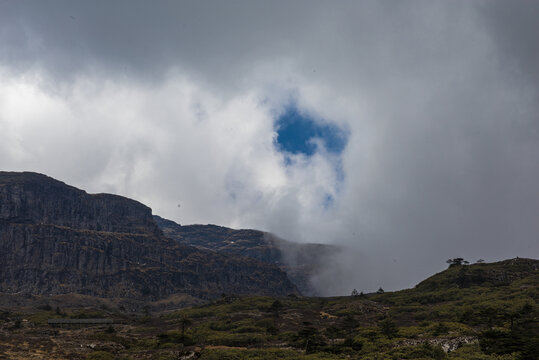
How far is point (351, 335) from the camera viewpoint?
66625 mm

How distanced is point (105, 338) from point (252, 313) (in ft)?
140

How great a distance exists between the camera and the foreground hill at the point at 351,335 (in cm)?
4940

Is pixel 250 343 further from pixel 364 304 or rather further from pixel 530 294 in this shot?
pixel 530 294

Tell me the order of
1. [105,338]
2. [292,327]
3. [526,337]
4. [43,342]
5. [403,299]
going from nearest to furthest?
[526,337] → [43,342] → [105,338] → [292,327] → [403,299]

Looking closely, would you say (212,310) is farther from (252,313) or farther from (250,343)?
(250,343)

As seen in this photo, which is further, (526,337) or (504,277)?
(504,277)

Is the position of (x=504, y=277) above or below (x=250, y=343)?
above

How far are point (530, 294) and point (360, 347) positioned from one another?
170 feet

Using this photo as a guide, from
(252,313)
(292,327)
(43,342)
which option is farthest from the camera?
(252,313)

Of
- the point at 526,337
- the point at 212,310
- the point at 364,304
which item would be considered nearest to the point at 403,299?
the point at 364,304

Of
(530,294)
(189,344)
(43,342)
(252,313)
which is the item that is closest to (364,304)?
(252,313)

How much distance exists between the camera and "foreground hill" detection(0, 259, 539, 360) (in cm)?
4940

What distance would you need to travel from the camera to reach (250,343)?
230 feet

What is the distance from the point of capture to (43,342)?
68250mm
